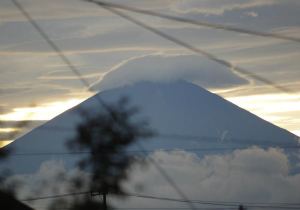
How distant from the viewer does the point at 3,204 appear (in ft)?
34.1

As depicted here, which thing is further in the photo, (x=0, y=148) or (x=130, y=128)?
(x=130, y=128)

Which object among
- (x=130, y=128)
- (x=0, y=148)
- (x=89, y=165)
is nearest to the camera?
(x=0, y=148)

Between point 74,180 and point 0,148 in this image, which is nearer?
point 0,148

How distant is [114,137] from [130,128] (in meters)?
1.14

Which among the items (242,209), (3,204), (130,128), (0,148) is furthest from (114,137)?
(0,148)

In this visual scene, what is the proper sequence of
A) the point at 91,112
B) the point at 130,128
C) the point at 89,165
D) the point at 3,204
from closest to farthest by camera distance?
the point at 3,204, the point at 89,165, the point at 130,128, the point at 91,112

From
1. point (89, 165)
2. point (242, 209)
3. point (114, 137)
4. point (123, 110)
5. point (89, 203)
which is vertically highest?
point (123, 110)

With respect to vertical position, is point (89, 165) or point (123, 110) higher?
point (123, 110)

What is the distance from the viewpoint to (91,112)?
29.7m

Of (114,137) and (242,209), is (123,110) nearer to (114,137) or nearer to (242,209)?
(114,137)

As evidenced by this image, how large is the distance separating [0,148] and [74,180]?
19.1 m

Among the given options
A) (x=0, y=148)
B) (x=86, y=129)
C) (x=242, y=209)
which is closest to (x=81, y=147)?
(x=86, y=129)

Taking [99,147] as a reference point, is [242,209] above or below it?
below

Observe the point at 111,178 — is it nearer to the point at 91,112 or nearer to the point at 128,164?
the point at 128,164
